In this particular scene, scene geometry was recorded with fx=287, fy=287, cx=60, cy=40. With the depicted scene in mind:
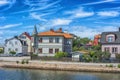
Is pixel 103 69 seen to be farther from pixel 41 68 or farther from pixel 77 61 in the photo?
pixel 41 68

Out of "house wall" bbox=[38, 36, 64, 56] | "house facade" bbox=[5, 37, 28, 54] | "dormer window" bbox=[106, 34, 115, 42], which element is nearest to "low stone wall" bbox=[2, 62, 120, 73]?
"house wall" bbox=[38, 36, 64, 56]

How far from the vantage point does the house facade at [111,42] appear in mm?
60406

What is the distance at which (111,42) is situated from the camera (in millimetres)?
60875

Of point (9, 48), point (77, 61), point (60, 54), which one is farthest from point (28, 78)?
point (9, 48)

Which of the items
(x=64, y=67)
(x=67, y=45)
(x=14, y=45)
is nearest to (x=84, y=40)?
(x=14, y=45)

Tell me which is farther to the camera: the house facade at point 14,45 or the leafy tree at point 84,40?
the leafy tree at point 84,40

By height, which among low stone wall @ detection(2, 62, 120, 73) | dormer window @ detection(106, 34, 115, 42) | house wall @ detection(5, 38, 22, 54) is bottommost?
low stone wall @ detection(2, 62, 120, 73)

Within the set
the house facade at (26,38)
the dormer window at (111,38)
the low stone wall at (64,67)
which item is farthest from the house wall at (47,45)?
the house facade at (26,38)

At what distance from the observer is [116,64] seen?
46219 mm

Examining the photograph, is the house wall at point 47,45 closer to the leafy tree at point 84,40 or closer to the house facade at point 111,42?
the house facade at point 111,42

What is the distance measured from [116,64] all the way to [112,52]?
14728 mm

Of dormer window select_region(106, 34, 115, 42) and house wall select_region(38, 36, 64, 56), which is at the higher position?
dormer window select_region(106, 34, 115, 42)

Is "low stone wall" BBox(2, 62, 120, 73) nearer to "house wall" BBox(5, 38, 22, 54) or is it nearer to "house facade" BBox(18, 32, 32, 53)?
"house wall" BBox(5, 38, 22, 54)

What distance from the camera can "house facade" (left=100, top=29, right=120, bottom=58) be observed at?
60406mm
